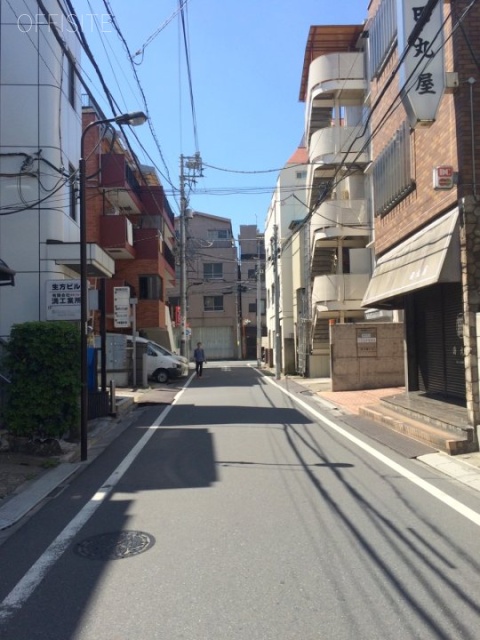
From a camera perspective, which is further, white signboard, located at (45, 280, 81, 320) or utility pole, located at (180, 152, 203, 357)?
utility pole, located at (180, 152, 203, 357)

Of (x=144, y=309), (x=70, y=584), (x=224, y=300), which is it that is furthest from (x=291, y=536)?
(x=224, y=300)

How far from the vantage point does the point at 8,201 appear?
14266 mm

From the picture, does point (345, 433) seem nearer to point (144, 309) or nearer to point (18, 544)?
point (18, 544)

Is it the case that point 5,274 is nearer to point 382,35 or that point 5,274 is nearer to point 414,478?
point 414,478

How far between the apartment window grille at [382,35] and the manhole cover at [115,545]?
39.9 ft

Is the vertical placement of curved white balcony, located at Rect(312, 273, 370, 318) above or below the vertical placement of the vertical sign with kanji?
below

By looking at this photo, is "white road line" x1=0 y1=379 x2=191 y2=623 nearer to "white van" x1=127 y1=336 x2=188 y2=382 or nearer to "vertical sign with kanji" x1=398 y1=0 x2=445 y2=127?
"vertical sign with kanji" x1=398 y1=0 x2=445 y2=127

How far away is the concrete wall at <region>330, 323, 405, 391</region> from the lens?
63.2 ft

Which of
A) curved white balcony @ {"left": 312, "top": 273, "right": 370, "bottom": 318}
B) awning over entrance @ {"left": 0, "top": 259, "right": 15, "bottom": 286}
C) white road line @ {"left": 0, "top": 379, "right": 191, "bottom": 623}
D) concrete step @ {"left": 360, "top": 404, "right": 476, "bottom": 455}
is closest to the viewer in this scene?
white road line @ {"left": 0, "top": 379, "right": 191, "bottom": 623}

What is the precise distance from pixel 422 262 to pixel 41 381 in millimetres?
6817

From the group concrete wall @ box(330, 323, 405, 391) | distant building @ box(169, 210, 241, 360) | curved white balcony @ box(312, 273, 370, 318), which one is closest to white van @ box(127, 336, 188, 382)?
curved white balcony @ box(312, 273, 370, 318)

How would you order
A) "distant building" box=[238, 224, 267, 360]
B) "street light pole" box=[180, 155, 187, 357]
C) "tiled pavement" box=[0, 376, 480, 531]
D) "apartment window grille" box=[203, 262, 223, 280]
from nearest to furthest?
"tiled pavement" box=[0, 376, 480, 531] < "street light pole" box=[180, 155, 187, 357] < "apartment window grille" box=[203, 262, 223, 280] < "distant building" box=[238, 224, 267, 360]

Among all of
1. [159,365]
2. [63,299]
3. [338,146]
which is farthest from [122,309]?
[338,146]

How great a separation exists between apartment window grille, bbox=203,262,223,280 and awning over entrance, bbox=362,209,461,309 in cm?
4755
